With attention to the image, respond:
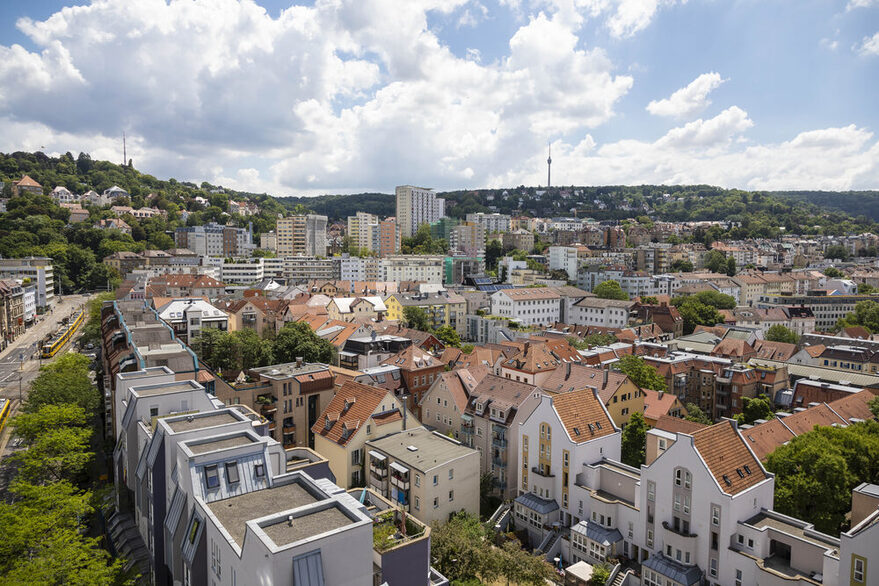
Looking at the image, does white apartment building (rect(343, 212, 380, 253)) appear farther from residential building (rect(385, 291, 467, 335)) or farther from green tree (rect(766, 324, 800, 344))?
green tree (rect(766, 324, 800, 344))

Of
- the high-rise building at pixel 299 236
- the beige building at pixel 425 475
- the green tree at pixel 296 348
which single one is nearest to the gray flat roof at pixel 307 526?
the beige building at pixel 425 475

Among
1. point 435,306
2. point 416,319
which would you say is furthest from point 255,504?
point 435,306

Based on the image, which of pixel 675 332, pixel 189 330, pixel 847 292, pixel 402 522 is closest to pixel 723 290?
pixel 847 292

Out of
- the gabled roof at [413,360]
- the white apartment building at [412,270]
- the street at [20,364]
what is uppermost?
the white apartment building at [412,270]

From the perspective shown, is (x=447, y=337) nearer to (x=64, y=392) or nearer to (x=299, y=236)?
(x=64, y=392)

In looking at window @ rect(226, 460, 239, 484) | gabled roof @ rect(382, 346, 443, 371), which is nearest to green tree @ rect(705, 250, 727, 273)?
gabled roof @ rect(382, 346, 443, 371)

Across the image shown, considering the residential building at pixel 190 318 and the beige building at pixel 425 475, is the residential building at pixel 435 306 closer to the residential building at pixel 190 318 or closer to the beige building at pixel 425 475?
the residential building at pixel 190 318
